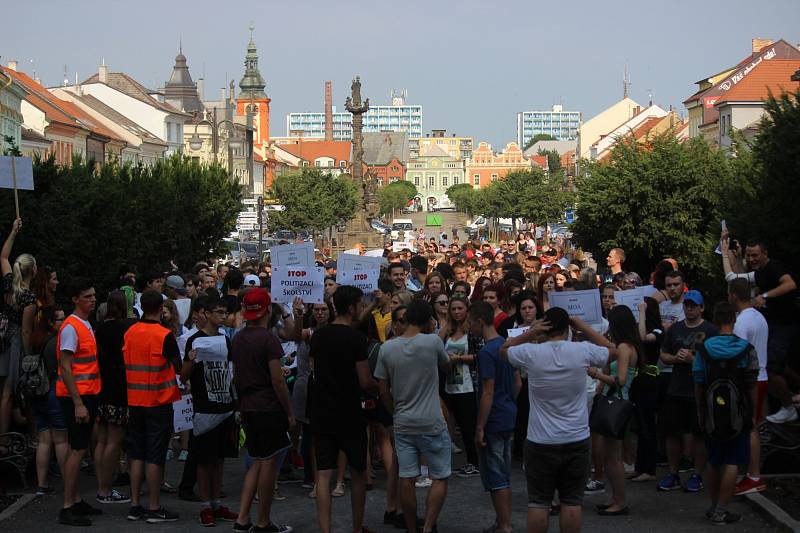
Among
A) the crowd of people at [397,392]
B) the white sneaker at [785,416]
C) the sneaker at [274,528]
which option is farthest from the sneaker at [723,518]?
the sneaker at [274,528]

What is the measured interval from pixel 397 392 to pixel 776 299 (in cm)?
457

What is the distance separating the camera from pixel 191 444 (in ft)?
34.3

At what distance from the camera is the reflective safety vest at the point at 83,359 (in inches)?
411

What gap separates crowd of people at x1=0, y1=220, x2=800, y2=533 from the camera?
896 cm

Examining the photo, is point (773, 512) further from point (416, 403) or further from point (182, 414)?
point (182, 414)

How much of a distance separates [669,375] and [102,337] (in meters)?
5.12

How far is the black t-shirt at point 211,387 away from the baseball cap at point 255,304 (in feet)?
2.58

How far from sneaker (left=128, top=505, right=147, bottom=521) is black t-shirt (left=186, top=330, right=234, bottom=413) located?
928 mm

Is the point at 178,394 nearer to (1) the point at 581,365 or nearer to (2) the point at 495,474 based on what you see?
(2) the point at 495,474

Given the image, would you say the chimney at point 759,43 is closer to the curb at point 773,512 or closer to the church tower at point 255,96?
the curb at point 773,512

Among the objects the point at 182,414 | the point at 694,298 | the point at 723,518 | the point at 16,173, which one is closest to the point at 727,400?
the point at 723,518

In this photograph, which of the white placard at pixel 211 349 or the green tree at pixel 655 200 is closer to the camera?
the white placard at pixel 211 349

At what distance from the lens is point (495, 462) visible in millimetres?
9453

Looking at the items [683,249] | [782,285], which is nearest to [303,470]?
[782,285]
